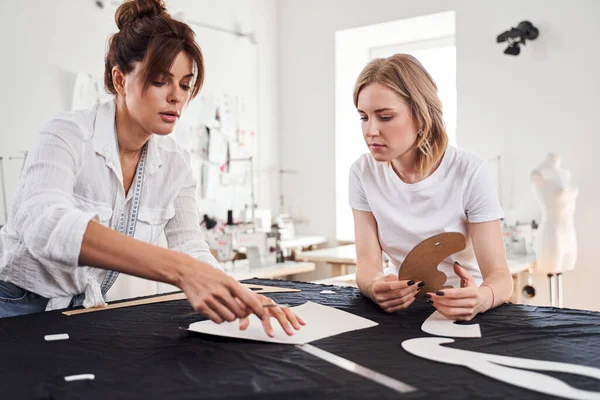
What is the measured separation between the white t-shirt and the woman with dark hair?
1.81ft

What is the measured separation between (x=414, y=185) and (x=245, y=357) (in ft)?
3.07

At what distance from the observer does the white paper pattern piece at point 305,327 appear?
1.32 m

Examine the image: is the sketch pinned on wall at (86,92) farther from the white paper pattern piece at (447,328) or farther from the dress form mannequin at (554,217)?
the white paper pattern piece at (447,328)

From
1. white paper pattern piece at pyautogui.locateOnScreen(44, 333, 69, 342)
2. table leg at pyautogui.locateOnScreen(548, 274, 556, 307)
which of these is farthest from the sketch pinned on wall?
table leg at pyautogui.locateOnScreen(548, 274, 556, 307)

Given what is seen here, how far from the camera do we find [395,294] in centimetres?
156

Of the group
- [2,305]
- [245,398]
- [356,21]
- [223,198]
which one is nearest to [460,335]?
[245,398]

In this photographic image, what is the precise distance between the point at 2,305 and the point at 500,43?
3672 mm

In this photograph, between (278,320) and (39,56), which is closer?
(278,320)

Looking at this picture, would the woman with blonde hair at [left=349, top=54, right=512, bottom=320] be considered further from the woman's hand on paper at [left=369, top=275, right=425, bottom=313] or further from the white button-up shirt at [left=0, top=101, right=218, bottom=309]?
the white button-up shirt at [left=0, top=101, right=218, bottom=309]

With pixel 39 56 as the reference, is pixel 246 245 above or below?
below

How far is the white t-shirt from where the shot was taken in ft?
6.15

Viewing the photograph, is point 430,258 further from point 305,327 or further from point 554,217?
point 554,217

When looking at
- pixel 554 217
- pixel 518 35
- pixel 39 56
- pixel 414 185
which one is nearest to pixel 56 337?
pixel 414 185

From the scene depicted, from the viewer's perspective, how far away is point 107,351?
1253mm
